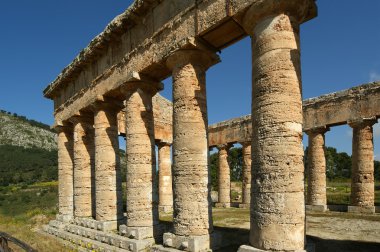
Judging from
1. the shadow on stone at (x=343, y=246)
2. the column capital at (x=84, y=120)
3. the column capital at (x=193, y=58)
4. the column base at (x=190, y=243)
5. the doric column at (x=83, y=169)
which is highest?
the column capital at (x=193, y=58)

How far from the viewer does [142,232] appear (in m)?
11.5

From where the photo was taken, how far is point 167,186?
25375mm

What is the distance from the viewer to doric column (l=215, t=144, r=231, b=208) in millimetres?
26094

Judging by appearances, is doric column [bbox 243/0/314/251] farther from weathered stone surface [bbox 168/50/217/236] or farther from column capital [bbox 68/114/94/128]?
column capital [bbox 68/114/94/128]

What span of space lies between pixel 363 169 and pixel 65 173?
1761 cm

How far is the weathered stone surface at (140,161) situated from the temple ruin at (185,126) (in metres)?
0.04

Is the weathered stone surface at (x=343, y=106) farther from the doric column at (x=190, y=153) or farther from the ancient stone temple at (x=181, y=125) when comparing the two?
the doric column at (x=190, y=153)

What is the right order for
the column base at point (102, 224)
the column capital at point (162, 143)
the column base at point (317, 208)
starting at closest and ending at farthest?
the column base at point (102, 224), the column base at point (317, 208), the column capital at point (162, 143)

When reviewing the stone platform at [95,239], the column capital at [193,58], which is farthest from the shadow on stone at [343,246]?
the column capital at [193,58]

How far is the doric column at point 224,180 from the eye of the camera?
26.1 m

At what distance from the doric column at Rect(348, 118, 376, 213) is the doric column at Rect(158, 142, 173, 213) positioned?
12881 mm

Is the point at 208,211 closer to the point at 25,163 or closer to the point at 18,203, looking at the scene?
the point at 18,203

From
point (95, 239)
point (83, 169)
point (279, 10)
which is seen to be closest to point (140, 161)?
point (95, 239)

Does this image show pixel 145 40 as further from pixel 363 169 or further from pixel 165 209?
pixel 363 169
